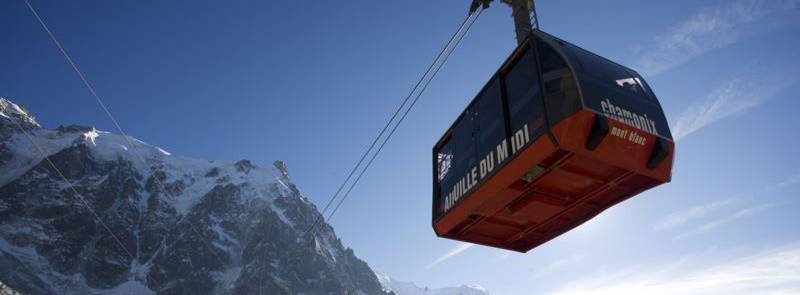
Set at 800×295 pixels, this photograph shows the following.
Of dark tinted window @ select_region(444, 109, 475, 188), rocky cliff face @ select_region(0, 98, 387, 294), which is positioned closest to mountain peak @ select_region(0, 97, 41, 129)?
rocky cliff face @ select_region(0, 98, 387, 294)

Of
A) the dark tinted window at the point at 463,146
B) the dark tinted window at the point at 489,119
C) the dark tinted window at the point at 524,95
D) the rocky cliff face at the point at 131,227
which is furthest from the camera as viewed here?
the rocky cliff face at the point at 131,227

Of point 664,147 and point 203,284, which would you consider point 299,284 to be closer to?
point 203,284

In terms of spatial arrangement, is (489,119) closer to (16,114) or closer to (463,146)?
(463,146)

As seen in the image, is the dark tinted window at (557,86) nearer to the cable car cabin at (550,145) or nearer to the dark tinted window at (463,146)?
the cable car cabin at (550,145)

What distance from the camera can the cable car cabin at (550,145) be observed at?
330 inches

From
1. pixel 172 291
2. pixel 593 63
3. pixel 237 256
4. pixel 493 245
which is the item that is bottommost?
pixel 493 245

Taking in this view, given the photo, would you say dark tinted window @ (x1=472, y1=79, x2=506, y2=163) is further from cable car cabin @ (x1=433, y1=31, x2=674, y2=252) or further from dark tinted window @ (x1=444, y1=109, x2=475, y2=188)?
dark tinted window @ (x1=444, y1=109, x2=475, y2=188)

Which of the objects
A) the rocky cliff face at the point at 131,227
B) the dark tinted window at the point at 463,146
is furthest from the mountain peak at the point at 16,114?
the dark tinted window at the point at 463,146

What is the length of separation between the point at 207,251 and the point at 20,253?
49.8 meters

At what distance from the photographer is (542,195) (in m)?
10.5

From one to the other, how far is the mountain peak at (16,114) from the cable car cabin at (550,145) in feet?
693

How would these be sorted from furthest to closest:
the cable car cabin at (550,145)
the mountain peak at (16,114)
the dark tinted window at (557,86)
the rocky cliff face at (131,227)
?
the mountain peak at (16,114), the rocky cliff face at (131,227), the cable car cabin at (550,145), the dark tinted window at (557,86)

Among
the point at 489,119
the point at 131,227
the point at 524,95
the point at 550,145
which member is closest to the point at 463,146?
the point at 489,119

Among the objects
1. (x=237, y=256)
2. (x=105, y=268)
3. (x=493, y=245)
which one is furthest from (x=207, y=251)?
(x=493, y=245)
